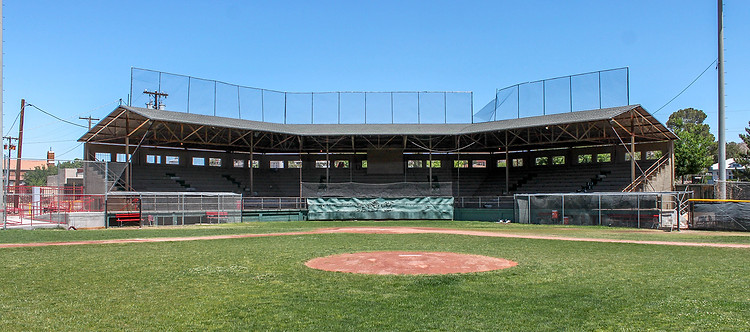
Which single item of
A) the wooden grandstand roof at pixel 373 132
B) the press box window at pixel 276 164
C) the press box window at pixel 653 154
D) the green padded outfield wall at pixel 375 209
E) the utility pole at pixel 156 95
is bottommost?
the green padded outfield wall at pixel 375 209

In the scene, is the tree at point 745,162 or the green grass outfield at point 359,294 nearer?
the green grass outfield at point 359,294

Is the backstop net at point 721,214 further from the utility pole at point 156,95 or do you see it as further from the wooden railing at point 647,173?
the utility pole at point 156,95

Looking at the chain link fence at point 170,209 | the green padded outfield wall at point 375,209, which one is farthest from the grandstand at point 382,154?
the chain link fence at point 170,209

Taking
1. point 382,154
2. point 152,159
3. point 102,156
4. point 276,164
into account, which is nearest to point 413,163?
point 382,154

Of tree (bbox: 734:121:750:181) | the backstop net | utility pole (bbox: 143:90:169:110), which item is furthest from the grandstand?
tree (bbox: 734:121:750:181)

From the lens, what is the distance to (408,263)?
44.6 feet

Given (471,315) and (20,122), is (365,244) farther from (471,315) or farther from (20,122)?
(20,122)

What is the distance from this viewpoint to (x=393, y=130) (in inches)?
1900

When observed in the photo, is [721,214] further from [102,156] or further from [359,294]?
[102,156]

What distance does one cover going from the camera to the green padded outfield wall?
40.3 meters

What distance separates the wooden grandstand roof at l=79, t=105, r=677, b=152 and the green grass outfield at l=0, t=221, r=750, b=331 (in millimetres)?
24421

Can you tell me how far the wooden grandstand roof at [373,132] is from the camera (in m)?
38.0

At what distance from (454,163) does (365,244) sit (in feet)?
123

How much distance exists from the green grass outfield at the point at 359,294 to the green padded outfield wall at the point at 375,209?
81.3ft
